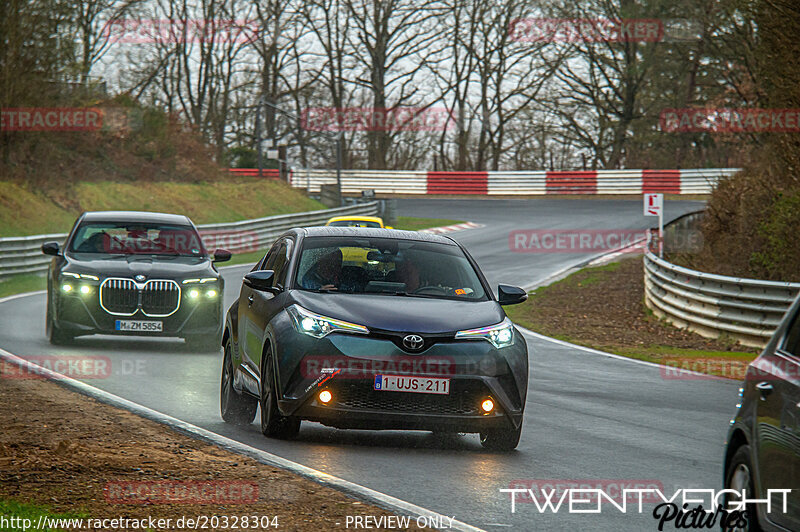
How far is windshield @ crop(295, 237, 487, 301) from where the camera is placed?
369 inches

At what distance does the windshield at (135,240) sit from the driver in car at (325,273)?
681cm

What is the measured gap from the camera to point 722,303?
65.1 ft

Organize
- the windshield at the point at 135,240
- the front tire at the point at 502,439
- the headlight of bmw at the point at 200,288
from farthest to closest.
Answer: the windshield at the point at 135,240
the headlight of bmw at the point at 200,288
the front tire at the point at 502,439

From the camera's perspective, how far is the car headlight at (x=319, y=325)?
8547mm

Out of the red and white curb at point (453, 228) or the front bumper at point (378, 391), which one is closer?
the front bumper at point (378, 391)

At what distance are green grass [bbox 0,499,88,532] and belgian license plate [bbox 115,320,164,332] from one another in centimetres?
879

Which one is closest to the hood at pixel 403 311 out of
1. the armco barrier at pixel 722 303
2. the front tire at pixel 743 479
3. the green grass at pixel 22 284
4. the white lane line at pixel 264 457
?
the white lane line at pixel 264 457

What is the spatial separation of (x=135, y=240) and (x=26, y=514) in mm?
10425

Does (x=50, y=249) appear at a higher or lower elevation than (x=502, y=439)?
Answer: higher

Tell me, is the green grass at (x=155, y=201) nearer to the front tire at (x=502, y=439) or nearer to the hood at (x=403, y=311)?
the hood at (x=403, y=311)

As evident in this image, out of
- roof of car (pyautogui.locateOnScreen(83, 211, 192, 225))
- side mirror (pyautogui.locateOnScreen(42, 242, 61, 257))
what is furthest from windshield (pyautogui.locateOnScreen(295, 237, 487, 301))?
roof of car (pyautogui.locateOnScreen(83, 211, 192, 225))

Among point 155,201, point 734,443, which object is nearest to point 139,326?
point 734,443

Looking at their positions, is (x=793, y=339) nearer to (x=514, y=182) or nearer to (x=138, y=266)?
(x=138, y=266)

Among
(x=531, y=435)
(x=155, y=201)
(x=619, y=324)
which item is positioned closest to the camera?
(x=531, y=435)
